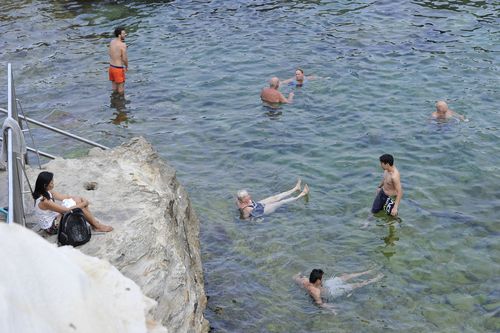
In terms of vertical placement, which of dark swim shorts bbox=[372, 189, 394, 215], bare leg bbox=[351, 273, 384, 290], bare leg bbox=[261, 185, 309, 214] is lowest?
bare leg bbox=[351, 273, 384, 290]

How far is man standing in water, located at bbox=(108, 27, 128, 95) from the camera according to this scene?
1802 cm

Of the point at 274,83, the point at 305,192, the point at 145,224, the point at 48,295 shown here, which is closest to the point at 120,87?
the point at 274,83

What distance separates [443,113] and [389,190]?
4.21 metres

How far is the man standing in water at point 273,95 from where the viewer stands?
17453 mm

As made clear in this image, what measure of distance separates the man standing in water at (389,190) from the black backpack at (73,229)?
21.9ft

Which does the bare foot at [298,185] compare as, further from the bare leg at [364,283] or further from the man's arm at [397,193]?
the bare leg at [364,283]

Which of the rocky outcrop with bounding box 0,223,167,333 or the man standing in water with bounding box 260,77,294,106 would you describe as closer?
the rocky outcrop with bounding box 0,223,167,333

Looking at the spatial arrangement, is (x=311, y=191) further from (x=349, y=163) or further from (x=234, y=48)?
(x=234, y=48)

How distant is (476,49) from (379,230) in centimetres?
1012

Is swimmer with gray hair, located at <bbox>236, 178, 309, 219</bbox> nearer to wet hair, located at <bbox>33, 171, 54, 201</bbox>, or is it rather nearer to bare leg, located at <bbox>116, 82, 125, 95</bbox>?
wet hair, located at <bbox>33, 171, 54, 201</bbox>

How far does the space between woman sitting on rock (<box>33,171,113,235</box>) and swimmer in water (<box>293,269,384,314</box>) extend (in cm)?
388

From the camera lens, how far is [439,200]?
13078 millimetres

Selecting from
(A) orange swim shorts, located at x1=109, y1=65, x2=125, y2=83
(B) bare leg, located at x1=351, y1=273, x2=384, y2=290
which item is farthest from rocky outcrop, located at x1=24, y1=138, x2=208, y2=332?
(A) orange swim shorts, located at x1=109, y1=65, x2=125, y2=83

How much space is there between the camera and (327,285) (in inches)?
426
